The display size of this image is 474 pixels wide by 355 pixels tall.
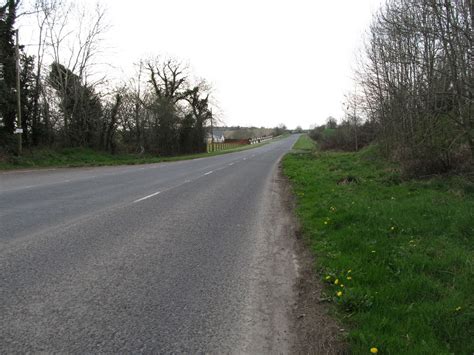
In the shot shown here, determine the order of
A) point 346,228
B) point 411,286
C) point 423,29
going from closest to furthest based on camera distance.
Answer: point 411,286 → point 346,228 → point 423,29

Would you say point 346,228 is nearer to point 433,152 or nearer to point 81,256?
point 81,256

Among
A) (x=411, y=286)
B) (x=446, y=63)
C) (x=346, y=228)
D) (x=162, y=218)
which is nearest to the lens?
(x=411, y=286)

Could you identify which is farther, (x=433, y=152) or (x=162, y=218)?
(x=433, y=152)

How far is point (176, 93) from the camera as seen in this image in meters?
58.6

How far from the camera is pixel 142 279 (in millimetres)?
4746

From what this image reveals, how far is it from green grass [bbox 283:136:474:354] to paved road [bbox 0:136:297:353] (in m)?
0.68

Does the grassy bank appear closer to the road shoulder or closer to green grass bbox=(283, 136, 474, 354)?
green grass bbox=(283, 136, 474, 354)

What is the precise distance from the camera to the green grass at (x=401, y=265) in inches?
133

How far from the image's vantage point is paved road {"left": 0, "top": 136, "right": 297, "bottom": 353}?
3400mm

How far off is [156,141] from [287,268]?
1578 inches

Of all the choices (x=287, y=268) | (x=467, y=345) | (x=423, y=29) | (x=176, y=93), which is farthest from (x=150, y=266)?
(x=176, y=93)

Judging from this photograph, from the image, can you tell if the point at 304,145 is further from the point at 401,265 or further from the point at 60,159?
the point at 401,265

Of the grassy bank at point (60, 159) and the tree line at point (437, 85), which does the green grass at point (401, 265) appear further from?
the grassy bank at point (60, 159)

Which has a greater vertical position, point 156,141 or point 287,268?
point 156,141
